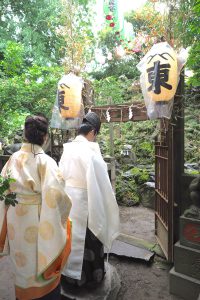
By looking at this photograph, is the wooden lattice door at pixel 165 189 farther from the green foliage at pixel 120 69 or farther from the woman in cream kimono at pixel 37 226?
the green foliage at pixel 120 69

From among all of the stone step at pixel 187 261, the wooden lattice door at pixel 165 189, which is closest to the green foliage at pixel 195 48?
the wooden lattice door at pixel 165 189

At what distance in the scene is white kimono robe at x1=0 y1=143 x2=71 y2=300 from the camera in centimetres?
228

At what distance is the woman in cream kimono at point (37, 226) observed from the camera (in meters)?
2.28

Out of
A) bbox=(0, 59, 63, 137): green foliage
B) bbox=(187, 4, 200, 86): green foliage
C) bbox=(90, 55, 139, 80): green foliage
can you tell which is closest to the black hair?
bbox=(187, 4, 200, 86): green foliage

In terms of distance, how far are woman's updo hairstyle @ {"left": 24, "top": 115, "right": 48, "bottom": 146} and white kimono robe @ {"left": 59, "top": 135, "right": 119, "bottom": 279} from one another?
0.92 metres

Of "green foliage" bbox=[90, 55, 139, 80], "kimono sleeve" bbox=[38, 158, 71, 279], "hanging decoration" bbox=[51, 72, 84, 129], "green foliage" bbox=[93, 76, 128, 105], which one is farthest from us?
"green foliage" bbox=[90, 55, 139, 80]

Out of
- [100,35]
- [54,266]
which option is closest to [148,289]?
[54,266]

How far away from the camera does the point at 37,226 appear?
2332mm

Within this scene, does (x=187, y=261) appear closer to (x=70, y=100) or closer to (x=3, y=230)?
(x=3, y=230)

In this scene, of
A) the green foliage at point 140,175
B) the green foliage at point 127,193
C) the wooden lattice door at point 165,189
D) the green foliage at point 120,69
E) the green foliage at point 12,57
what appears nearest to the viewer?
the wooden lattice door at point 165,189

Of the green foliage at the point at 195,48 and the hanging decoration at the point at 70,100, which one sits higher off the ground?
the green foliage at the point at 195,48

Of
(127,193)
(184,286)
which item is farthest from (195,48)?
(127,193)

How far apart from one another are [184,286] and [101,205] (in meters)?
1.80

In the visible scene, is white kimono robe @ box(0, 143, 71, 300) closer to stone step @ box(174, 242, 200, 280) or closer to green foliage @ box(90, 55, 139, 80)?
stone step @ box(174, 242, 200, 280)
